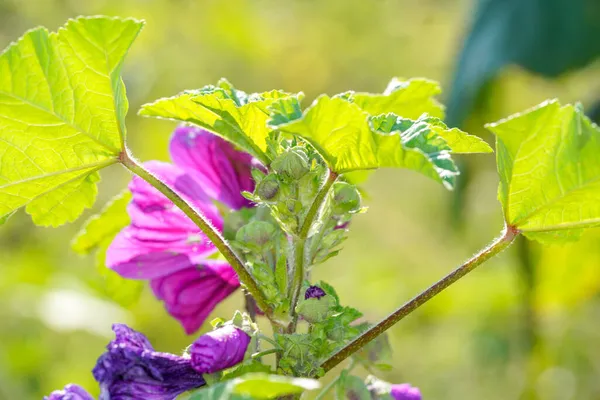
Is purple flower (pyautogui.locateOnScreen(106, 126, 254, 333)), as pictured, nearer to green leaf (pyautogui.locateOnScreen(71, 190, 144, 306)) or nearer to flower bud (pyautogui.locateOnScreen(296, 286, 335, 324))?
green leaf (pyautogui.locateOnScreen(71, 190, 144, 306))

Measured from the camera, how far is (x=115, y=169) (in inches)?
156

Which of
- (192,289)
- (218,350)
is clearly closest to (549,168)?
(218,350)

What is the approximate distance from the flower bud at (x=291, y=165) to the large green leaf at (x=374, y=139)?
2 centimetres

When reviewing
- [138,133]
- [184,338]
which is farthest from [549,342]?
[138,133]

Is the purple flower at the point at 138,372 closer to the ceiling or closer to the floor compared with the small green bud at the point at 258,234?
Answer: closer to the floor

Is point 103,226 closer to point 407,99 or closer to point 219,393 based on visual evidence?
point 407,99

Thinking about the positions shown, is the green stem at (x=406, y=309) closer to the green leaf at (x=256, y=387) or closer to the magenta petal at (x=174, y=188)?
the green leaf at (x=256, y=387)

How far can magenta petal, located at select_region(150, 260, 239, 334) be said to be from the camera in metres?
0.94

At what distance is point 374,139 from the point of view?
2.13 feet

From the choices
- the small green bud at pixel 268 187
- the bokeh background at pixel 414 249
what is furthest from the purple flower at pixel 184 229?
the small green bud at pixel 268 187

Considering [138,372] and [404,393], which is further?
[404,393]

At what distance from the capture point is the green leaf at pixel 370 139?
626 mm

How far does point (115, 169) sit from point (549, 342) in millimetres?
2049

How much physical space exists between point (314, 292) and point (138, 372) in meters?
0.16
